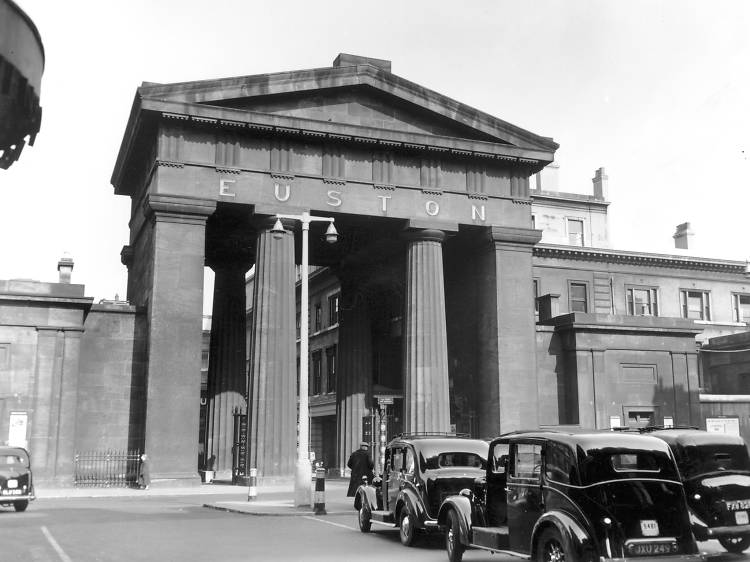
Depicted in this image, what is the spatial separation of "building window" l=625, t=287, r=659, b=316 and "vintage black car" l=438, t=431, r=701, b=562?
48452mm

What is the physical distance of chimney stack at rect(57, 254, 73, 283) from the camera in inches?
1635

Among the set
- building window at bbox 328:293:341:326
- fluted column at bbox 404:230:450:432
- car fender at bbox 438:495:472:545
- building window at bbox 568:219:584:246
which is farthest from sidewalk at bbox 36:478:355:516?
building window at bbox 568:219:584:246

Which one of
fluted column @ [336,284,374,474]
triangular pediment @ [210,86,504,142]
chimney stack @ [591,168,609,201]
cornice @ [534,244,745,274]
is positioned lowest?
fluted column @ [336,284,374,474]

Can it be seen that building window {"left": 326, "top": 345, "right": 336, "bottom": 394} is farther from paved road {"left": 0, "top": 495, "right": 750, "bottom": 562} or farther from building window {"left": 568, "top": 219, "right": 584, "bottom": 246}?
paved road {"left": 0, "top": 495, "right": 750, "bottom": 562}

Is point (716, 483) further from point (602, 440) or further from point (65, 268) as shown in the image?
point (65, 268)

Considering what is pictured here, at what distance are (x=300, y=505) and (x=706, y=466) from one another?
1179 centimetres

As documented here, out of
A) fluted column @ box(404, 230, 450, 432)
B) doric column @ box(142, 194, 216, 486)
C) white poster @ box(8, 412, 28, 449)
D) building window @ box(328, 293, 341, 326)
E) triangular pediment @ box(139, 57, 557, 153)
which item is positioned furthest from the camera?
building window @ box(328, 293, 341, 326)

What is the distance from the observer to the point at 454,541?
1395 cm

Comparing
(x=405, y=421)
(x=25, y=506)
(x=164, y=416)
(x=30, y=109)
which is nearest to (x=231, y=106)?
(x=164, y=416)

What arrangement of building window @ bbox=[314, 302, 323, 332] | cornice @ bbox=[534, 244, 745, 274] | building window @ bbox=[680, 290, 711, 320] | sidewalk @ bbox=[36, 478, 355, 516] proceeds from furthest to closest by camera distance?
building window @ bbox=[314, 302, 323, 332] < building window @ bbox=[680, 290, 711, 320] < cornice @ bbox=[534, 244, 745, 274] < sidewalk @ bbox=[36, 478, 355, 516]

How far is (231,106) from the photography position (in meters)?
36.2

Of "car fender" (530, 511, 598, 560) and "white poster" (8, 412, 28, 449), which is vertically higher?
"white poster" (8, 412, 28, 449)

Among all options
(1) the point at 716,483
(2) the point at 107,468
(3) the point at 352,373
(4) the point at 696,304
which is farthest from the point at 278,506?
(4) the point at 696,304

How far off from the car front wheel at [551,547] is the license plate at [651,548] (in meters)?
0.88
